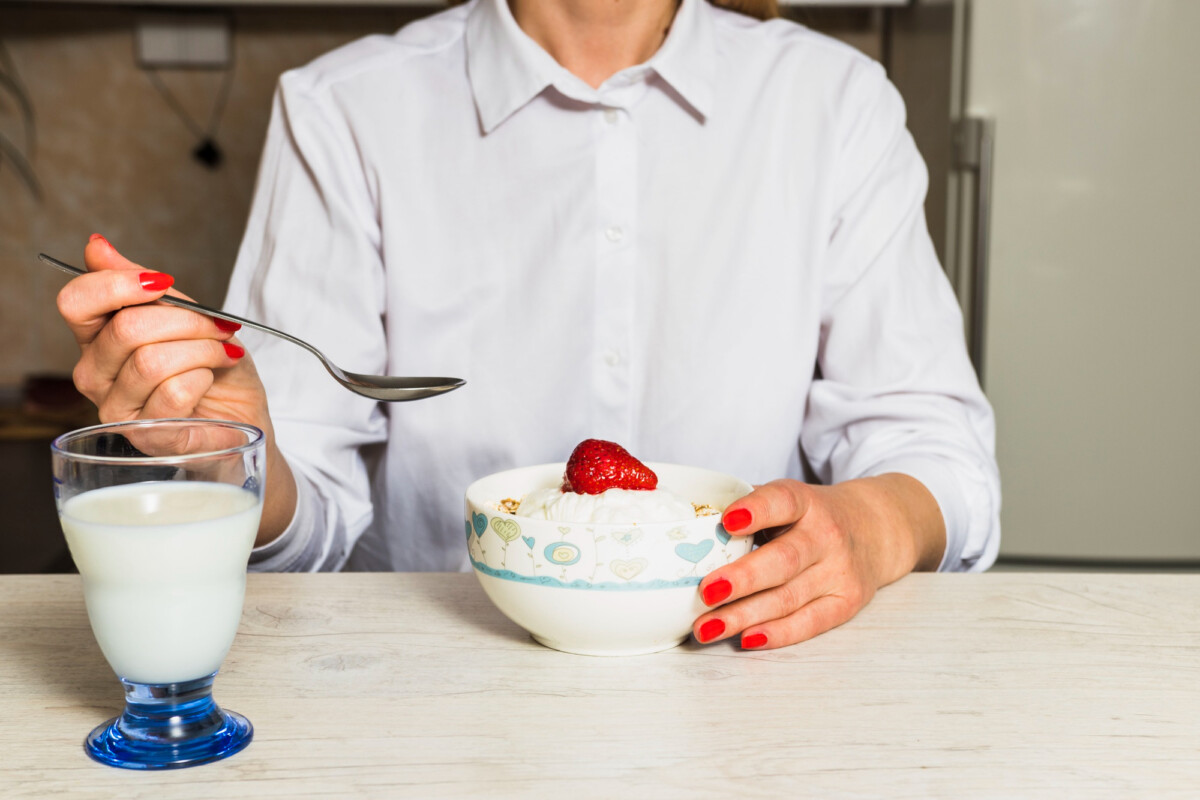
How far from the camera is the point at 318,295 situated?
1.10 metres

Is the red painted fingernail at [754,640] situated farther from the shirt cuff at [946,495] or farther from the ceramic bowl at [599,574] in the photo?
the shirt cuff at [946,495]

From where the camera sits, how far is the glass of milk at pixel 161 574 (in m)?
0.53

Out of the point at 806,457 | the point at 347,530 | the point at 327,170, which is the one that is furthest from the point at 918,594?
the point at 327,170

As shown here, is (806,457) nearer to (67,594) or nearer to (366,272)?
(366,272)

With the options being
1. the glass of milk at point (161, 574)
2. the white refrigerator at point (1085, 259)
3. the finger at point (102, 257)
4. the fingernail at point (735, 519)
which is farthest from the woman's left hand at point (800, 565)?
the white refrigerator at point (1085, 259)

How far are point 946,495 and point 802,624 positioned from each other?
1.05ft

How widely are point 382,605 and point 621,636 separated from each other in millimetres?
199

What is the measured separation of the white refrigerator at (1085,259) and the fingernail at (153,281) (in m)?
1.44

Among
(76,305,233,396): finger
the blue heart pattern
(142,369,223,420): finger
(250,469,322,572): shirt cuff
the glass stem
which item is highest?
(76,305,233,396): finger

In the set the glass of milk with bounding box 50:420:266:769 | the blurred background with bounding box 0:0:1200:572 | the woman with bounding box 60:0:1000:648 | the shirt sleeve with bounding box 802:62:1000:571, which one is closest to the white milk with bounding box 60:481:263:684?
the glass of milk with bounding box 50:420:266:769

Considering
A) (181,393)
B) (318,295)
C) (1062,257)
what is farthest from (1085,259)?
(181,393)

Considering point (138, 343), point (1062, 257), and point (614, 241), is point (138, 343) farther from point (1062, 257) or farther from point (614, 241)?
point (1062, 257)

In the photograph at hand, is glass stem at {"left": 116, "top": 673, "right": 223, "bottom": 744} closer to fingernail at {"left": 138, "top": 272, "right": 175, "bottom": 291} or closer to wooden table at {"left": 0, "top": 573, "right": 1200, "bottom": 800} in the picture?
wooden table at {"left": 0, "top": 573, "right": 1200, "bottom": 800}

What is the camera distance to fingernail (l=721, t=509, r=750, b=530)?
0.64m
